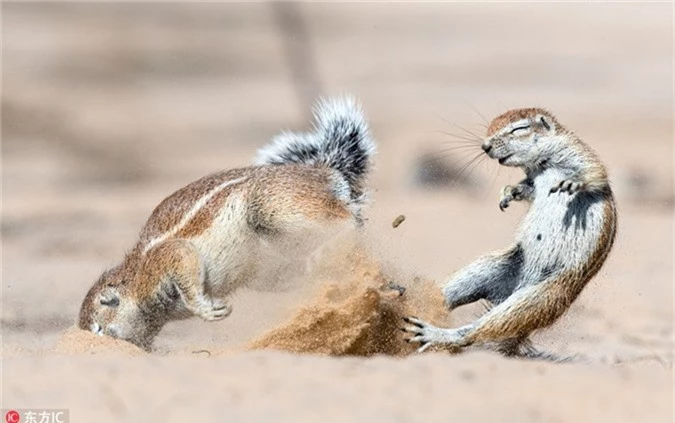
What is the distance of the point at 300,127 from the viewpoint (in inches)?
810

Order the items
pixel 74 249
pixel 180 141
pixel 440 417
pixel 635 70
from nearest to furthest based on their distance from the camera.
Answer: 1. pixel 440 417
2. pixel 74 249
3. pixel 180 141
4. pixel 635 70

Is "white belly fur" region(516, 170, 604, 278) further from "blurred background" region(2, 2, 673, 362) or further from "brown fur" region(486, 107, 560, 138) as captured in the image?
"blurred background" region(2, 2, 673, 362)

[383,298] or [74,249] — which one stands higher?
[383,298]

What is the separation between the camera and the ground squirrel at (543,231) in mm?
9094

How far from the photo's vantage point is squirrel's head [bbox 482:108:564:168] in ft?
30.7

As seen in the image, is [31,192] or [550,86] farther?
[550,86]

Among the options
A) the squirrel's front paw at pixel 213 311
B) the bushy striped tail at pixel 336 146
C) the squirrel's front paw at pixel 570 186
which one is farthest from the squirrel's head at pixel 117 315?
the squirrel's front paw at pixel 570 186

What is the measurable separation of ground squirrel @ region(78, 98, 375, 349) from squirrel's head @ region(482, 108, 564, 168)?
3.16ft

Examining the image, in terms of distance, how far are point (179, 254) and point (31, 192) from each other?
10.2m

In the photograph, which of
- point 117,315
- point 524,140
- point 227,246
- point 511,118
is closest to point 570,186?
point 524,140

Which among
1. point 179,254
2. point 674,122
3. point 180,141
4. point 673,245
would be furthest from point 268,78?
point 179,254

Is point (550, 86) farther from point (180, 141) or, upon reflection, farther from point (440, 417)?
point (440, 417)

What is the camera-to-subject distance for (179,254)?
9.16 m

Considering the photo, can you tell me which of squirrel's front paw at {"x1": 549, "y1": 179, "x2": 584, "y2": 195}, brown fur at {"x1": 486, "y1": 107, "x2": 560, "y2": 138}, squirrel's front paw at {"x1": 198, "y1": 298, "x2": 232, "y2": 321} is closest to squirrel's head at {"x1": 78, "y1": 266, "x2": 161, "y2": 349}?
squirrel's front paw at {"x1": 198, "y1": 298, "x2": 232, "y2": 321}
